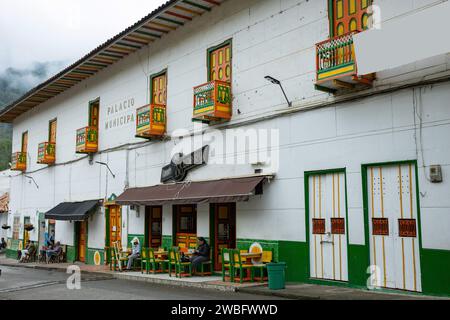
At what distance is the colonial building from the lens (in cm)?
1067

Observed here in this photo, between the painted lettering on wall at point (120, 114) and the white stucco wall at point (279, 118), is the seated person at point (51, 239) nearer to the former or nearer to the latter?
the white stucco wall at point (279, 118)

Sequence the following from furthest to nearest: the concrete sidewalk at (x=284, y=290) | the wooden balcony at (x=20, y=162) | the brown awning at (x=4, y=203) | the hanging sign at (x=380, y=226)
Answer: the brown awning at (x=4, y=203), the wooden balcony at (x=20, y=162), the hanging sign at (x=380, y=226), the concrete sidewalk at (x=284, y=290)

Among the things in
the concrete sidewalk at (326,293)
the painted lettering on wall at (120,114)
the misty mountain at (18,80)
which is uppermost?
the misty mountain at (18,80)

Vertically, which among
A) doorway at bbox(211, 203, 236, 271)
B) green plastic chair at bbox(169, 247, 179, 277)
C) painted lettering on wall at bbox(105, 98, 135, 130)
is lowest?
green plastic chair at bbox(169, 247, 179, 277)

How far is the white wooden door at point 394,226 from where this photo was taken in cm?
1066

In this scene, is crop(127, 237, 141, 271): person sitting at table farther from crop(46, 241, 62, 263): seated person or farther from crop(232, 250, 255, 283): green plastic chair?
crop(46, 241, 62, 263): seated person

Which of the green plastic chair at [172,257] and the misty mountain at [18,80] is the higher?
the misty mountain at [18,80]

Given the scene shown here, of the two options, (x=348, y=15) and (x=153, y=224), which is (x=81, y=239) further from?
(x=348, y=15)

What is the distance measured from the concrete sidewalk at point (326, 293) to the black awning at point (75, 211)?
35.3 feet

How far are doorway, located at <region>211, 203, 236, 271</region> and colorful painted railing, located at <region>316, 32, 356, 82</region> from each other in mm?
5663

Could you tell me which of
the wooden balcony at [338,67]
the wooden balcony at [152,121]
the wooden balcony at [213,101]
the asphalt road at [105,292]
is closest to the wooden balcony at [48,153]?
the wooden balcony at [152,121]

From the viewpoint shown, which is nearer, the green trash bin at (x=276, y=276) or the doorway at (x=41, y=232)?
the green trash bin at (x=276, y=276)

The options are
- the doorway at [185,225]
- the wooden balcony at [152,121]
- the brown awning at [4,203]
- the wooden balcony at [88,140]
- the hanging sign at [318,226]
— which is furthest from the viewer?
the brown awning at [4,203]

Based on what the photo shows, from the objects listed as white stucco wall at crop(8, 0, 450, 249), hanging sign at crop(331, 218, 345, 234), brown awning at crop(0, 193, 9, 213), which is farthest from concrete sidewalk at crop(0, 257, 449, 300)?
brown awning at crop(0, 193, 9, 213)
